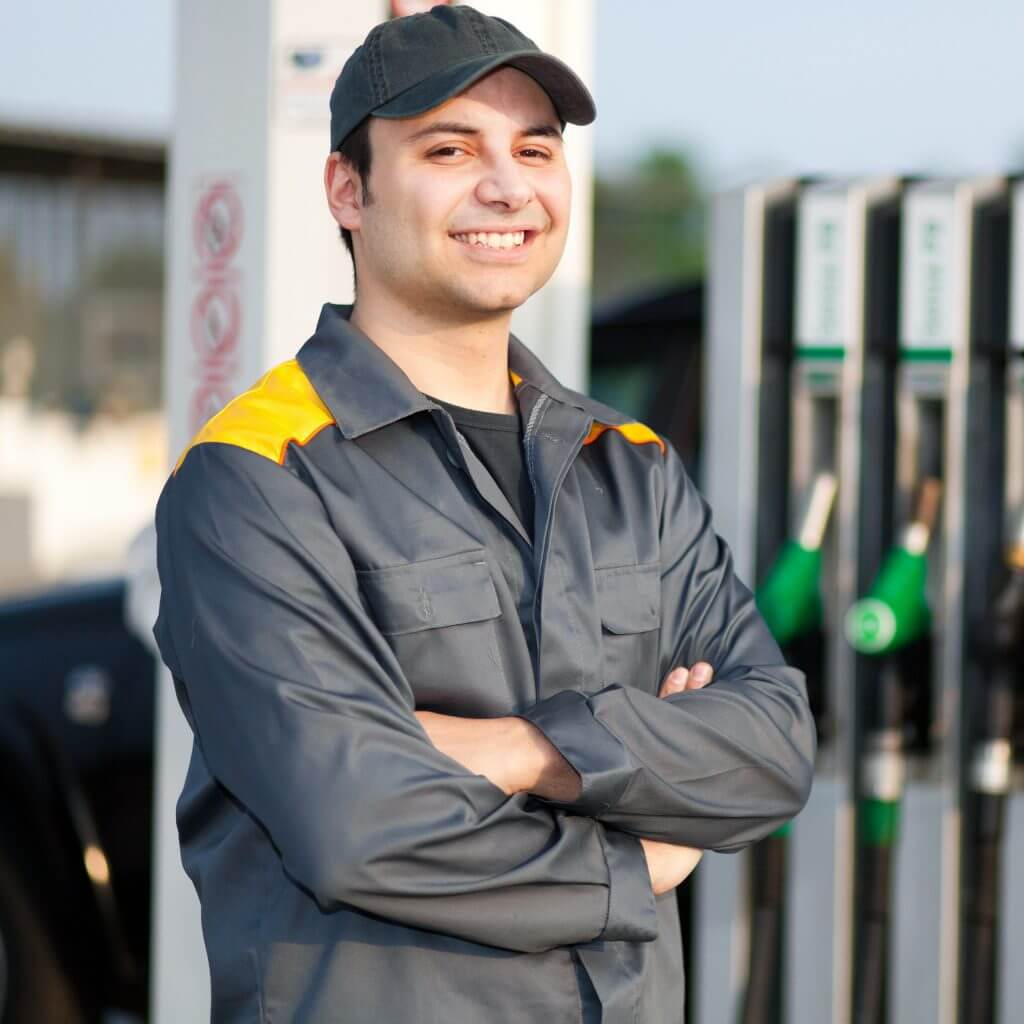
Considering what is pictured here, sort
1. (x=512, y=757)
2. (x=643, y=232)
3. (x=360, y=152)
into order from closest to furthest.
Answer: (x=512, y=757)
(x=360, y=152)
(x=643, y=232)

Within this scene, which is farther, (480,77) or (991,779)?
Answer: (991,779)

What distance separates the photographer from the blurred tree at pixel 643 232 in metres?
53.3

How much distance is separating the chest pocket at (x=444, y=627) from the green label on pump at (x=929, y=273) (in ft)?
5.35

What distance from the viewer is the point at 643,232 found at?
59312 mm

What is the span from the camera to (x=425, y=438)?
2.05 m

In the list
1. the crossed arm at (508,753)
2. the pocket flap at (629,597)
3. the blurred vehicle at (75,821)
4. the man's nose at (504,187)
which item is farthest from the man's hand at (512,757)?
the blurred vehicle at (75,821)

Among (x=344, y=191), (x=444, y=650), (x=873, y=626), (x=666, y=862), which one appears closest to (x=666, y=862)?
(x=666, y=862)

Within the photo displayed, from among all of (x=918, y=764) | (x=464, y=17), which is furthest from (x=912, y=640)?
(x=464, y=17)

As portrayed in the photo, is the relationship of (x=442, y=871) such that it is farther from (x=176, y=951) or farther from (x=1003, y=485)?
(x=1003, y=485)

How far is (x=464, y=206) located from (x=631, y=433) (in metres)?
0.44

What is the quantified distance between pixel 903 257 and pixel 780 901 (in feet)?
4.37

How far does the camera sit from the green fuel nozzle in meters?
3.18

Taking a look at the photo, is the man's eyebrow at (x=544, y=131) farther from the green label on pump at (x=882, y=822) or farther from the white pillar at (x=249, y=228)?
the green label on pump at (x=882, y=822)

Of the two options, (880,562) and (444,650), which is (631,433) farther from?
(880,562)
